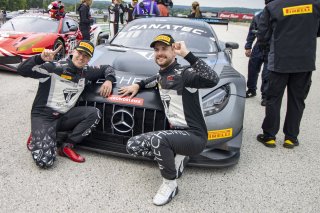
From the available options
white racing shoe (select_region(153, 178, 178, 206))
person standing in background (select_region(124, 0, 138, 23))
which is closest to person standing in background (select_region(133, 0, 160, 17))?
person standing in background (select_region(124, 0, 138, 23))

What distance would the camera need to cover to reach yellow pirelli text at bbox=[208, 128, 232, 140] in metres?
2.78

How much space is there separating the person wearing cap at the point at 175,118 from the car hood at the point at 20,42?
4.38 metres

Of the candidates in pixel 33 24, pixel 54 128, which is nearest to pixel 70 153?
pixel 54 128

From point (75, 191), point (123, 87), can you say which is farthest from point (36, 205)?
point (123, 87)

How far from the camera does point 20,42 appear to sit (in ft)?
20.7

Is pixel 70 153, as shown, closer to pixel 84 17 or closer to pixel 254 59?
pixel 254 59

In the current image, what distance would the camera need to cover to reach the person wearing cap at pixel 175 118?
2.45 metres

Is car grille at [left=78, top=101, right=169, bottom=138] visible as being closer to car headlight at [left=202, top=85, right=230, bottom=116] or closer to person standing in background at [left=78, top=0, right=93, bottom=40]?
car headlight at [left=202, top=85, right=230, bottom=116]

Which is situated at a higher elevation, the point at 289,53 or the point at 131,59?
the point at 289,53

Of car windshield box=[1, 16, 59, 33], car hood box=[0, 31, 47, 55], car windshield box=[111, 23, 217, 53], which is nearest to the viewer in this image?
car windshield box=[111, 23, 217, 53]

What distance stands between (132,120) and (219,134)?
787 millimetres

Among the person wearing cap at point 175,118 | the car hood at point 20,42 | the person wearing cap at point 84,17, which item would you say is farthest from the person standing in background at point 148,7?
the person wearing cap at point 175,118

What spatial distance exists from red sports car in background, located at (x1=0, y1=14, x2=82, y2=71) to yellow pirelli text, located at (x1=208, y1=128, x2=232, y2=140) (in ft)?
15.2

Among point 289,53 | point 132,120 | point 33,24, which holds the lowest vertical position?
point 132,120
